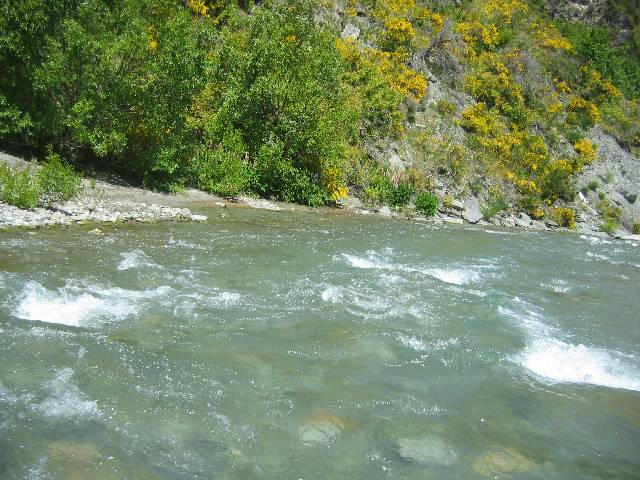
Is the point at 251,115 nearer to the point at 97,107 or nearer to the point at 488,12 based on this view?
the point at 97,107

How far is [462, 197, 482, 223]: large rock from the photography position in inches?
965

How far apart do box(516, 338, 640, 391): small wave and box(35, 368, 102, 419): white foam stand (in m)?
5.25

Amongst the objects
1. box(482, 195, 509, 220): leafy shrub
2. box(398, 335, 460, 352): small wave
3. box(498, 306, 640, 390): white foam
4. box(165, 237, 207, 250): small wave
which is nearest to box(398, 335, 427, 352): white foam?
box(398, 335, 460, 352): small wave

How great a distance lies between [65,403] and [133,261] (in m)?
5.24

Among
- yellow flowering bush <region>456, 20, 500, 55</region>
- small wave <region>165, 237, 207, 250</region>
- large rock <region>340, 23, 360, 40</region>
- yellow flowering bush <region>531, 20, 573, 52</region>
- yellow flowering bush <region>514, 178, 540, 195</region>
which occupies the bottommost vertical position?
small wave <region>165, 237, 207, 250</region>

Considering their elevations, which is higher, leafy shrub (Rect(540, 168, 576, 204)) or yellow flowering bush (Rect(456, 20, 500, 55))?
yellow flowering bush (Rect(456, 20, 500, 55))

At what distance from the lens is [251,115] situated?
21.3 metres

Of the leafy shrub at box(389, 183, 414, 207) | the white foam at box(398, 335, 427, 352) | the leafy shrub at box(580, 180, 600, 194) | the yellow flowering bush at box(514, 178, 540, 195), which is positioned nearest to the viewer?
the white foam at box(398, 335, 427, 352)

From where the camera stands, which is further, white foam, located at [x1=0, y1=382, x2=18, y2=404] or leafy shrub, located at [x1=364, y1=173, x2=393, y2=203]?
leafy shrub, located at [x1=364, y1=173, x2=393, y2=203]

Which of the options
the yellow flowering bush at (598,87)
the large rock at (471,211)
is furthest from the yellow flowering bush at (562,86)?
the large rock at (471,211)

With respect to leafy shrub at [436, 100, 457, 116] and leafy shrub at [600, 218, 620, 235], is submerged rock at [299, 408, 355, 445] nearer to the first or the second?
leafy shrub at [436, 100, 457, 116]

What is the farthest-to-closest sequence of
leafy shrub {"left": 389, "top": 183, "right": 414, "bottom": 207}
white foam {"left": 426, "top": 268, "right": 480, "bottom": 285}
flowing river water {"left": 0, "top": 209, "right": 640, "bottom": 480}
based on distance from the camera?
leafy shrub {"left": 389, "top": 183, "right": 414, "bottom": 207}
white foam {"left": 426, "top": 268, "right": 480, "bottom": 285}
flowing river water {"left": 0, "top": 209, "right": 640, "bottom": 480}

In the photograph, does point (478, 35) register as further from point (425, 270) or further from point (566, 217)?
point (425, 270)

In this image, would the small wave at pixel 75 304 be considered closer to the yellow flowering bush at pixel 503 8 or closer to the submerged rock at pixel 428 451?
the submerged rock at pixel 428 451
